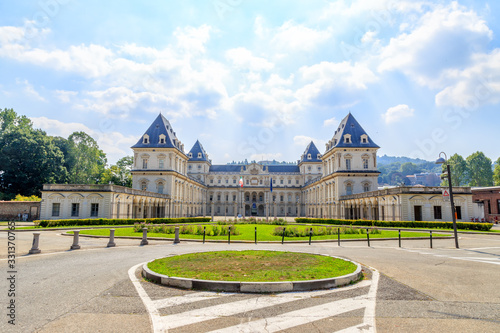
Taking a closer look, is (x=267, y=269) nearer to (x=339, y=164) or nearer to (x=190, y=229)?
(x=190, y=229)

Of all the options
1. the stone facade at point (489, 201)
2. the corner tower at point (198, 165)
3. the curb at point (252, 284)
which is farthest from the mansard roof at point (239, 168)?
the curb at point (252, 284)

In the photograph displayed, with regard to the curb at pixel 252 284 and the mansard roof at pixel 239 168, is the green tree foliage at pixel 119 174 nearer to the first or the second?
the mansard roof at pixel 239 168

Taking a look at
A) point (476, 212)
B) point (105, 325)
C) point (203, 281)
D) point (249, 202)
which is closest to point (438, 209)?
point (476, 212)

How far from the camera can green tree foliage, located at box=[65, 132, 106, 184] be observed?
63.0 meters

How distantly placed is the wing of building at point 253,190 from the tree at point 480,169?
144 ft

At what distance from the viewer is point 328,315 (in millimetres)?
5852

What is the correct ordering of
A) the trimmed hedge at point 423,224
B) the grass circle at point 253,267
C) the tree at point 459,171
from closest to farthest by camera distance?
the grass circle at point 253,267
the trimmed hedge at point 423,224
the tree at point 459,171

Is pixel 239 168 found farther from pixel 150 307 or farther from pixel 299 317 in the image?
pixel 299 317

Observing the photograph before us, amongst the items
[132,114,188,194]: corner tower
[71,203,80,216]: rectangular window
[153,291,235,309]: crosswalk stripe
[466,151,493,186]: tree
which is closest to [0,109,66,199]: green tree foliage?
[132,114,188,194]: corner tower

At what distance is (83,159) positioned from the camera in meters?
65.8

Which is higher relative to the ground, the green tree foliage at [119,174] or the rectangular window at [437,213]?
the green tree foliage at [119,174]

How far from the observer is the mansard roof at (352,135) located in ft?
187

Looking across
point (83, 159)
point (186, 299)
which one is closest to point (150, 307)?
point (186, 299)

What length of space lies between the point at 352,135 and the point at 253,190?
142 feet
